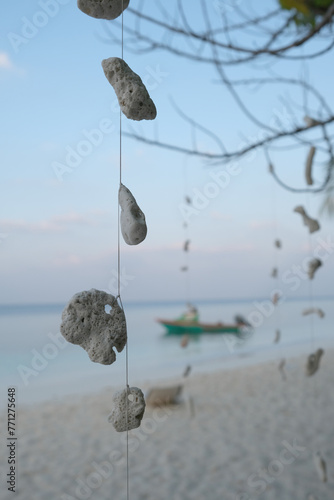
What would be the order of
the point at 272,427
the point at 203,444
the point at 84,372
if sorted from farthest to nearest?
the point at 84,372, the point at 272,427, the point at 203,444

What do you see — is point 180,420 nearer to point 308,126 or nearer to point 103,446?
point 103,446

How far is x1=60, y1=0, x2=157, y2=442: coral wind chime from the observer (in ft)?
1.76

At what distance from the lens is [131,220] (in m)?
0.53

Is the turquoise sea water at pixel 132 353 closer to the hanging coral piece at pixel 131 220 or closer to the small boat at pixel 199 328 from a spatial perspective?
the small boat at pixel 199 328

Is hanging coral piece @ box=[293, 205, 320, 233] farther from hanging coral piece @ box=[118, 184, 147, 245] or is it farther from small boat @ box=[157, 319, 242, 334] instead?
small boat @ box=[157, 319, 242, 334]

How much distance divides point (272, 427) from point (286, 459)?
51cm

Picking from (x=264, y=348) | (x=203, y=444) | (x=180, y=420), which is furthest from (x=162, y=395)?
(x=264, y=348)

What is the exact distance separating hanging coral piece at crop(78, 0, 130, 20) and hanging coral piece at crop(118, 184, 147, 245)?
20 cm

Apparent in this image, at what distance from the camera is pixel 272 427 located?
2910mm

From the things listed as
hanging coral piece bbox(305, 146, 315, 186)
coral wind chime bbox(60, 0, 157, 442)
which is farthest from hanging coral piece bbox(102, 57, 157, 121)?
hanging coral piece bbox(305, 146, 315, 186)

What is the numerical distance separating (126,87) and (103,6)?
10cm

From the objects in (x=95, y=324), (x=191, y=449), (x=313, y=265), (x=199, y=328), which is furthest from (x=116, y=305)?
(x=199, y=328)

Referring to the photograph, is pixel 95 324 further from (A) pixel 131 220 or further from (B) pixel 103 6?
(B) pixel 103 6

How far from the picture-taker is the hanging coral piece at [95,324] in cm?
53
